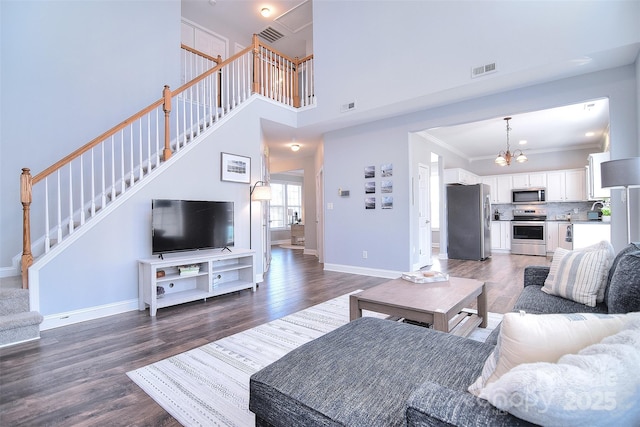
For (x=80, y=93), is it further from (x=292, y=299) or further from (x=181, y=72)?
(x=292, y=299)

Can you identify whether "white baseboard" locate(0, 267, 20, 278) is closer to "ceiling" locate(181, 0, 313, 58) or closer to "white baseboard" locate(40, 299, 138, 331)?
"white baseboard" locate(40, 299, 138, 331)

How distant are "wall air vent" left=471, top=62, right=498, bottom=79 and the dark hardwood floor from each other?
2770 mm

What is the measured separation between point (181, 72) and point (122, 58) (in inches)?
42.9

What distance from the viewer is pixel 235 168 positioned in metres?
4.71

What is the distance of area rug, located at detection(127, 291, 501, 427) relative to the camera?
5.73 feet

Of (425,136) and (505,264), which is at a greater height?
(425,136)

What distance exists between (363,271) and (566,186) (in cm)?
598

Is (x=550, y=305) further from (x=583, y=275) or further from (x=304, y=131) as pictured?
(x=304, y=131)

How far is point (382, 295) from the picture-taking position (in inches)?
99.9

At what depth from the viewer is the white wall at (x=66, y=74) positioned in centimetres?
382

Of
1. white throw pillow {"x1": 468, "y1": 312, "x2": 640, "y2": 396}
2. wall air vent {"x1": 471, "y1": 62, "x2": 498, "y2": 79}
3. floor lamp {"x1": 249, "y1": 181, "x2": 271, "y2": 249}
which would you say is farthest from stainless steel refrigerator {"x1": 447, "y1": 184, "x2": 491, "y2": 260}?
white throw pillow {"x1": 468, "y1": 312, "x2": 640, "y2": 396}

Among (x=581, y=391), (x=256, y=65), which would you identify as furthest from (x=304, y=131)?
(x=581, y=391)

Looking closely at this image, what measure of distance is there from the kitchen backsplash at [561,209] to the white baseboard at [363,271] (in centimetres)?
535

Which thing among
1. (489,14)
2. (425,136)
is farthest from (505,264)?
(489,14)
